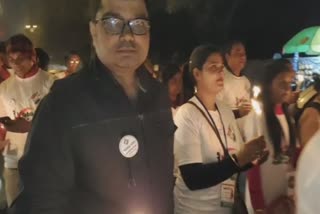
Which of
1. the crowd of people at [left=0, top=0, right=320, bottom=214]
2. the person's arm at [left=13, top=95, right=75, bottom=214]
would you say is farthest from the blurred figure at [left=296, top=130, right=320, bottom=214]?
the person's arm at [left=13, top=95, right=75, bottom=214]

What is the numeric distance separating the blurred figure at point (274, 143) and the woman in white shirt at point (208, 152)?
0.41ft

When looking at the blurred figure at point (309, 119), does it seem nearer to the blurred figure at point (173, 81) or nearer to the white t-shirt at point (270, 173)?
the white t-shirt at point (270, 173)

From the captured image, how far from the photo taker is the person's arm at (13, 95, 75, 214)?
5.50 ft

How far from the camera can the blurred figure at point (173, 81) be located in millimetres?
4766

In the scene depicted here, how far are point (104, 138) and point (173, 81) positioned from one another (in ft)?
10.5

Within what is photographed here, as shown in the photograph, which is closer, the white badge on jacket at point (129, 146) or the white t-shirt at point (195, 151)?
the white badge on jacket at point (129, 146)

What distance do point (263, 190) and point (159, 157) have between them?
3.61 ft

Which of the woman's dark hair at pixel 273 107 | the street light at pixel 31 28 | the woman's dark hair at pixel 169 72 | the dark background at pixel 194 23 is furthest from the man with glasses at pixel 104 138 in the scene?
the street light at pixel 31 28

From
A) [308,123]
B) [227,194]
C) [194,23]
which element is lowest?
[227,194]

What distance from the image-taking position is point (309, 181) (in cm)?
127

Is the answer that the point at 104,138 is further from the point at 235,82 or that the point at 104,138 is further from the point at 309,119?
the point at 235,82

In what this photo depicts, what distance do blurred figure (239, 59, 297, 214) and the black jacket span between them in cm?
102

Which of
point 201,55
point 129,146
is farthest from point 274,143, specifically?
point 129,146

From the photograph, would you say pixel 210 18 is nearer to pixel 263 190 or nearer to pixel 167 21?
pixel 167 21
